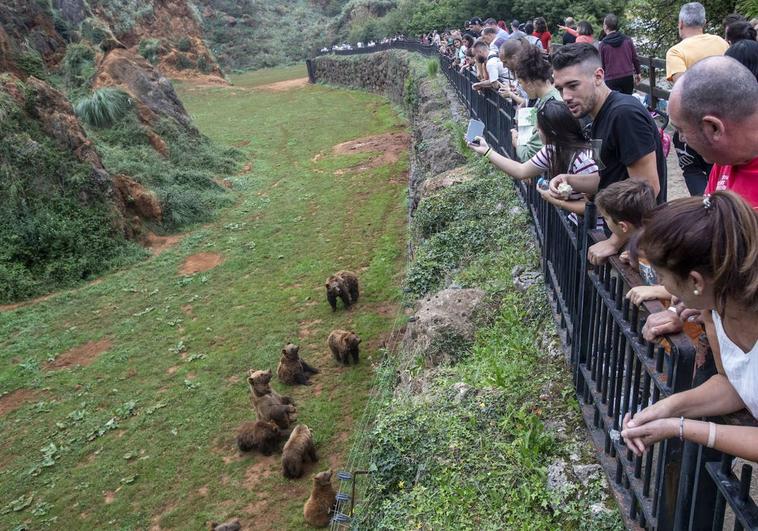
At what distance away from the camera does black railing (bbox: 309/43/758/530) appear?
76.8 inches

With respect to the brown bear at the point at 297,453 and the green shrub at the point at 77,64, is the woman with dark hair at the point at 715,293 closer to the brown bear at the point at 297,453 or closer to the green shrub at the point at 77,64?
the brown bear at the point at 297,453

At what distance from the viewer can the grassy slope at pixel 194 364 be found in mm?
6543

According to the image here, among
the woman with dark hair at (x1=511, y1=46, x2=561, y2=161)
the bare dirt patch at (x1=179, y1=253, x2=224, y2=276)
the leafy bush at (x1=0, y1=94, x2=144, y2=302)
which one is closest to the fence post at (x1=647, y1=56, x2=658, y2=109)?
the woman with dark hair at (x1=511, y1=46, x2=561, y2=161)

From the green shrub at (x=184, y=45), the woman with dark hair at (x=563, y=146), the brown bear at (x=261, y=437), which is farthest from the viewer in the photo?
the green shrub at (x=184, y=45)

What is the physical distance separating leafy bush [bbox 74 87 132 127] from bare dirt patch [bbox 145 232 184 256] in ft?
16.8

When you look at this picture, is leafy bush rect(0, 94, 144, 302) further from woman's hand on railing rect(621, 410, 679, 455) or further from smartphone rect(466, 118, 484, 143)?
woman's hand on railing rect(621, 410, 679, 455)

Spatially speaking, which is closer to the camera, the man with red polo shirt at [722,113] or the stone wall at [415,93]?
the man with red polo shirt at [722,113]

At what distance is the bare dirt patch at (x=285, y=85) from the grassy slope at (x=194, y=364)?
22310mm

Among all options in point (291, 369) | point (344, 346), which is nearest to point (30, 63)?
point (291, 369)

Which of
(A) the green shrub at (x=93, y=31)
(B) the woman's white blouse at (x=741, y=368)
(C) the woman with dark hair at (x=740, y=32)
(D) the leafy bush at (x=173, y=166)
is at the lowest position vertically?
(D) the leafy bush at (x=173, y=166)

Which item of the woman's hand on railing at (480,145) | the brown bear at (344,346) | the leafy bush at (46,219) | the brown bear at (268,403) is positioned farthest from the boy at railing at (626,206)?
the leafy bush at (46,219)

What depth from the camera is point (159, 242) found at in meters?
14.2

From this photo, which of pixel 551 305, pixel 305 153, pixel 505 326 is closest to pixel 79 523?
pixel 505 326

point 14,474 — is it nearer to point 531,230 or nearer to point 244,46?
point 531,230
